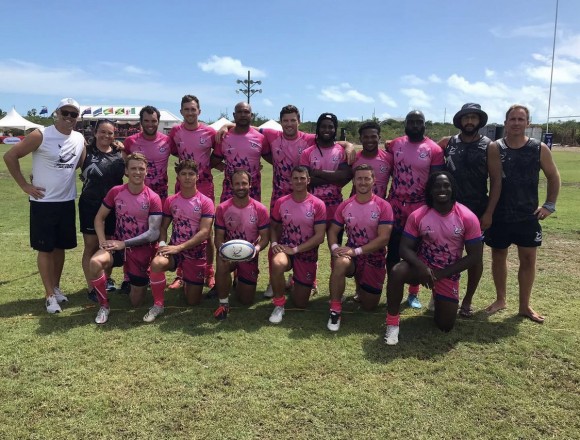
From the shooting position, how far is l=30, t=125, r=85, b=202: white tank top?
4.87 m

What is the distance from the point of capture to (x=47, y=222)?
16.3 ft

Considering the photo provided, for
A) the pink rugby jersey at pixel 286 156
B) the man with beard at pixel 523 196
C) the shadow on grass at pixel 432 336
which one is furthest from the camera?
the pink rugby jersey at pixel 286 156

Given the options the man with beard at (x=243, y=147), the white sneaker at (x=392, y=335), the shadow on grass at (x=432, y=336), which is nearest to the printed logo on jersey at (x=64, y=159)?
the man with beard at (x=243, y=147)

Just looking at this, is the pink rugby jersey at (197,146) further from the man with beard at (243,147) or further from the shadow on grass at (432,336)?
the shadow on grass at (432,336)

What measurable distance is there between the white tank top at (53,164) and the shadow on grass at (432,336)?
3708mm

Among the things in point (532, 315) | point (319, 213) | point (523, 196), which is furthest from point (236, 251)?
point (532, 315)

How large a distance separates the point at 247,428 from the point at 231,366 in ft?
2.68

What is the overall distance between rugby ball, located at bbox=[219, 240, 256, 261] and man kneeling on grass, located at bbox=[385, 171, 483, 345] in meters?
1.51

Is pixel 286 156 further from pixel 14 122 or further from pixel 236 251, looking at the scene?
pixel 14 122

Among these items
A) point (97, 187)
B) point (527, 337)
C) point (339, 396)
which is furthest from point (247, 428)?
point (97, 187)

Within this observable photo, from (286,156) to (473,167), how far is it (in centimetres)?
216

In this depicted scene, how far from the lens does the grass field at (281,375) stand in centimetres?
297

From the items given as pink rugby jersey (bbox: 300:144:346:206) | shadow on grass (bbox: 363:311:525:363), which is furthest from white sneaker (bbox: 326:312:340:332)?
pink rugby jersey (bbox: 300:144:346:206)

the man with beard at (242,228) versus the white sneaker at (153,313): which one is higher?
the man with beard at (242,228)
